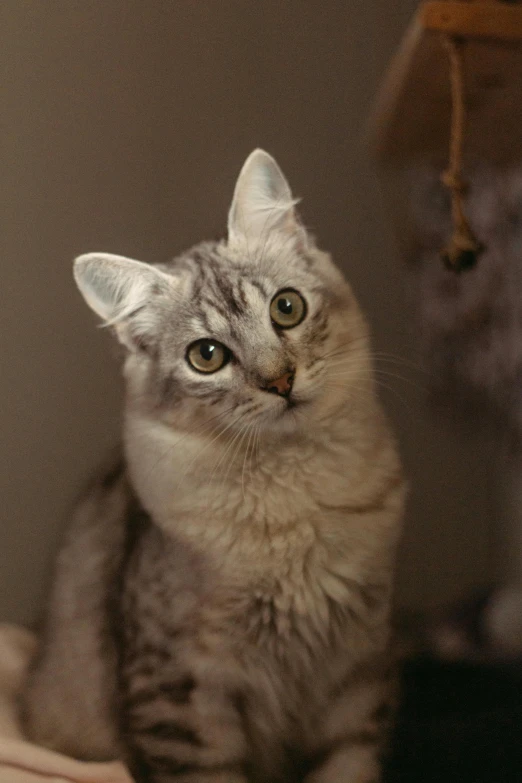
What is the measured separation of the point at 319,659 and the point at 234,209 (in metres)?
0.73

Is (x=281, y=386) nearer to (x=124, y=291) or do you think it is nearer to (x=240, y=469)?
(x=240, y=469)

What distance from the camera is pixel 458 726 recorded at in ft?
4.03

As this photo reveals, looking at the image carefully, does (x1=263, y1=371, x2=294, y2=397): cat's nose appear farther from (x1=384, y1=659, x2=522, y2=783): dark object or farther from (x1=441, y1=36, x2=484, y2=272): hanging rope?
(x1=384, y1=659, x2=522, y2=783): dark object

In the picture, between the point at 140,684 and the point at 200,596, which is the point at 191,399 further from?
the point at 140,684

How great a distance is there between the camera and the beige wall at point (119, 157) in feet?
5.18

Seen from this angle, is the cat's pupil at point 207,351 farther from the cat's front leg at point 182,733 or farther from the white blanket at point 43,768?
the white blanket at point 43,768

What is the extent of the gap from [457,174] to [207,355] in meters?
0.46

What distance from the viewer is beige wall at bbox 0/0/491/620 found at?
1579 mm

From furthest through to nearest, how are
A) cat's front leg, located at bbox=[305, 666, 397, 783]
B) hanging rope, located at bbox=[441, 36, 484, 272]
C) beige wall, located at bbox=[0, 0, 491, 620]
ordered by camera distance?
beige wall, located at bbox=[0, 0, 491, 620] < cat's front leg, located at bbox=[305, 666, 397, 783] < hanging rope, located at bbox=[441, 36, 484, 272]

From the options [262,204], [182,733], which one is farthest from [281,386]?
[182,733]

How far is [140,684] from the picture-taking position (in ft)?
3.63

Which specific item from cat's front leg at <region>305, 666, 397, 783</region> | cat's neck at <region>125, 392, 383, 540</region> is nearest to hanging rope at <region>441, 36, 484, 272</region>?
cat's neck at <region>125, 392, 383, 540</region>

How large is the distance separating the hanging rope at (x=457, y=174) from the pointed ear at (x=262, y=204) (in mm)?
247

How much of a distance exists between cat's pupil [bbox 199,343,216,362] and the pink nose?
4.5 inches
